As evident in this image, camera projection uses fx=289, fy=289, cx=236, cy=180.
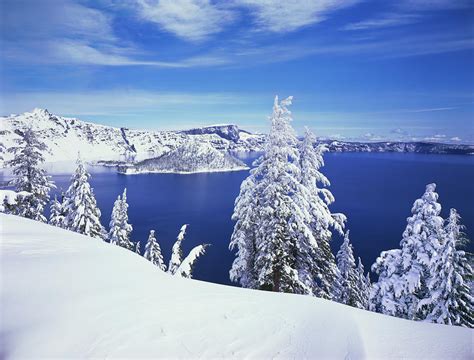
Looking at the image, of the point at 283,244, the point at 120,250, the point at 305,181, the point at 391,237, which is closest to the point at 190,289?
the point at 120,250

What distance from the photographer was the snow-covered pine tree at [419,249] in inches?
441

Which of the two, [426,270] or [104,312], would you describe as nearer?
[104,312]

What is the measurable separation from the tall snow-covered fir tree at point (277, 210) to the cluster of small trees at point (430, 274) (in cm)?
340

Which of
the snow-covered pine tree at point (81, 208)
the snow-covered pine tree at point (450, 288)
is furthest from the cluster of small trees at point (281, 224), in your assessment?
the snow-covered pine tree at point (81, 208)

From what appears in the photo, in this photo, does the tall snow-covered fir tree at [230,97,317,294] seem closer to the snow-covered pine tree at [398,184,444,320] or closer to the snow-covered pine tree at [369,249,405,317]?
the snow-covered pine tree at [369,249,405,317]

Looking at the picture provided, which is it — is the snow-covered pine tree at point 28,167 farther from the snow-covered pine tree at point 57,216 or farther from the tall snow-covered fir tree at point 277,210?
the tall snow-covered fir tree at point 277,210

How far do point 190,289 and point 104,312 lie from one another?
1.86 m

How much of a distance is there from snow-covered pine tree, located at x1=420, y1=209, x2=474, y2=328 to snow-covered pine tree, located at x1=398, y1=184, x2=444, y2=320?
0.30 meters

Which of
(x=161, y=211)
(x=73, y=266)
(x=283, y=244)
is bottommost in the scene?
(x=161, y=211)

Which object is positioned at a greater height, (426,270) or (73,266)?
(73,266)

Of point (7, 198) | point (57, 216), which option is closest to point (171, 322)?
point (7, 198)

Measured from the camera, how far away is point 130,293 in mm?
5238

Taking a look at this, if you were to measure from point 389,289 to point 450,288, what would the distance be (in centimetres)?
207

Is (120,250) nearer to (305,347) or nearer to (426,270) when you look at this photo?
(305,347)
